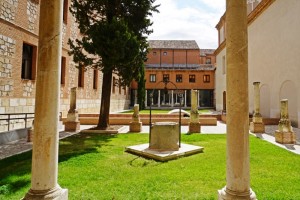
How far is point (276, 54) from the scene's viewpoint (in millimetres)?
15336

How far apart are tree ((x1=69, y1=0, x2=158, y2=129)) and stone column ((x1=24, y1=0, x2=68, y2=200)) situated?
716cm

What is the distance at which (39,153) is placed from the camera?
10.0ft

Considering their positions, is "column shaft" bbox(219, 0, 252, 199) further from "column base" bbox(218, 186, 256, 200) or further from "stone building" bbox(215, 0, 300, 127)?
"stone building" bbox(215, 0, 300, 127)

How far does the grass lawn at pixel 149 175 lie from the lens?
414cm

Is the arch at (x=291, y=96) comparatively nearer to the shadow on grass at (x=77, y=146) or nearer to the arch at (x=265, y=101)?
the arch at (x=265, y=101)

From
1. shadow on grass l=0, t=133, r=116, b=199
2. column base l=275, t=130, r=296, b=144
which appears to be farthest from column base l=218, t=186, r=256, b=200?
column base l=275, t=130, r=296, b=144

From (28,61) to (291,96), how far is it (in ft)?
48.6

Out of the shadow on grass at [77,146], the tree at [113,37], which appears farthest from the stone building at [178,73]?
the shadow on grass at [77,146]

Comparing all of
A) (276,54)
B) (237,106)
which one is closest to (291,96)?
(276,54)

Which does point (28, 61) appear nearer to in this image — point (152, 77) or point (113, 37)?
point (113, 37)

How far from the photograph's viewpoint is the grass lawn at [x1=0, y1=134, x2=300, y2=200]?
4137 millimetres

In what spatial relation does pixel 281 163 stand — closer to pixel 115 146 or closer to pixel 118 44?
pixel 115 146

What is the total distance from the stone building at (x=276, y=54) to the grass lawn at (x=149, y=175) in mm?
7733

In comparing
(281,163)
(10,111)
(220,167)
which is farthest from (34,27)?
(281,163)
